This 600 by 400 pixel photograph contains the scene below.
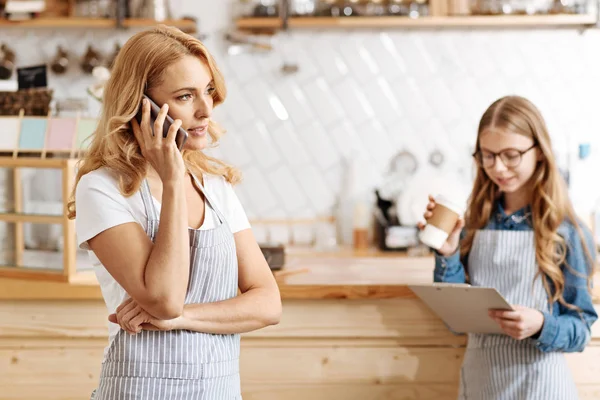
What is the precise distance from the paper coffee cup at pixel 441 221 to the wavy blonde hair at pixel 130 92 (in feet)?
2.58

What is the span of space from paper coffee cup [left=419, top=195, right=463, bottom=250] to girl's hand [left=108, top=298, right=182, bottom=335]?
0.82 meters

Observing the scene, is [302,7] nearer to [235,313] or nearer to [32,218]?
[32,218]

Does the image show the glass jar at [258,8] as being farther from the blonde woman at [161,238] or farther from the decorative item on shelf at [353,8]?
the blonde woman at [161,238]

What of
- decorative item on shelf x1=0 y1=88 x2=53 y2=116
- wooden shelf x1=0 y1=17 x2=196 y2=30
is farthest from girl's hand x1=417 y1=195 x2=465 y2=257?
wooden shelf x1=0 y1=17 x2=196 y2=30

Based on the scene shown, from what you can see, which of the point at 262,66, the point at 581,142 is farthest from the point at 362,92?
the point at 581,142

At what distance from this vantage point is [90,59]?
4086mm

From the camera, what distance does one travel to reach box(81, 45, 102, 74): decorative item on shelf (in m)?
4.08

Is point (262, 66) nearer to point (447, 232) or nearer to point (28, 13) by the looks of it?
point (28, 13)

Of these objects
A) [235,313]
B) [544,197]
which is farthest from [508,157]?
[235,313]

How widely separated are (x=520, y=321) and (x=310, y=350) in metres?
0.67

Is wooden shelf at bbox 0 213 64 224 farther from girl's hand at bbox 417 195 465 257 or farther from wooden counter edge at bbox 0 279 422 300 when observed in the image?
girl's hand at bbox 417 195 465 257

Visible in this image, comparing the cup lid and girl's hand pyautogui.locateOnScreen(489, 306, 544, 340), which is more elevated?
the cup lid

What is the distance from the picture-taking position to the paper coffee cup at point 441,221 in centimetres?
209

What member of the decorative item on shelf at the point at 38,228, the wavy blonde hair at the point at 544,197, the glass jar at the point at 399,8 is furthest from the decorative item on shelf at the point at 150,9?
the wavy blonde hair at the point at 544,197
